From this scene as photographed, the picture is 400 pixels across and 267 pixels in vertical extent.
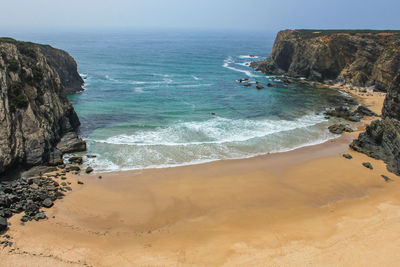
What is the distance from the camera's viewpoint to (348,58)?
72.6 metres

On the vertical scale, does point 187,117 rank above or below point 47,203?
Answer: above

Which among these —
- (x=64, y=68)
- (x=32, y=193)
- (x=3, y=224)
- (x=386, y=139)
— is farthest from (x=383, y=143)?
(x=64, y=68)

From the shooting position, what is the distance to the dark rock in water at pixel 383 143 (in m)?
30.1

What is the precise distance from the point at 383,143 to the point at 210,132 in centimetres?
2053

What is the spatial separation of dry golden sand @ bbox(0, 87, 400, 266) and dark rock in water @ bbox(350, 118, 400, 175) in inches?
58.3

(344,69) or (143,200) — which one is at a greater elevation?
(344,69)

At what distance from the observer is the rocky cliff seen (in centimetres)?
2573

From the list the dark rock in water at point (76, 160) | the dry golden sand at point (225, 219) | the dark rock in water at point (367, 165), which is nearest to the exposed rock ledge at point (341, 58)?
the dark rock in water at point (367, 165)

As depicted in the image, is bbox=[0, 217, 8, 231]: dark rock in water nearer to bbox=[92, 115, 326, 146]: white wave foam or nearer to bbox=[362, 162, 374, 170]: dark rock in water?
bbox=[92, 115, 326, 146]: white wave foam

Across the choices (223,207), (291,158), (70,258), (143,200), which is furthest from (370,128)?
(70,258)

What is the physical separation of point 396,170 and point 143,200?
83.5 feet

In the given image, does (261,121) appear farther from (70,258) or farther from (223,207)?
(70,258)

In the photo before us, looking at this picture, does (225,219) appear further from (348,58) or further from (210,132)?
(348,58)

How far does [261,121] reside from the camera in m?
44.9
